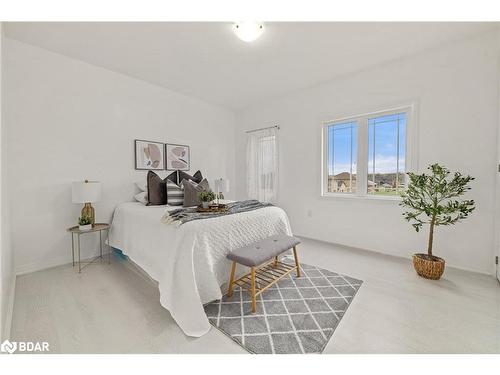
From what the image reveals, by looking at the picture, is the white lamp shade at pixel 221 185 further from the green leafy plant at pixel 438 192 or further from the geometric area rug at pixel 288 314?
the green leafy plant at pixel 438 192

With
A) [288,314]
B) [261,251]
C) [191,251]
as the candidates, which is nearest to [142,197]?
[191,251]

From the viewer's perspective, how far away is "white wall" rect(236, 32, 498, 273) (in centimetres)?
225

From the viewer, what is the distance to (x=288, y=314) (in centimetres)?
164

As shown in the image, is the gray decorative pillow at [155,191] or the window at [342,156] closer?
the gray decorative pillow at [155,191]

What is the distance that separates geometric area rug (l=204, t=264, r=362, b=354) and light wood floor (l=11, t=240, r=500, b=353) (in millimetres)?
78

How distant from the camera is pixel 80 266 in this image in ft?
8.23

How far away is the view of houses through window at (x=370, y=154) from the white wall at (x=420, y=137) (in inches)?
7.2

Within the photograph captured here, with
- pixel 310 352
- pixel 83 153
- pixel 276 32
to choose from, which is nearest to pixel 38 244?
pixel 83 153

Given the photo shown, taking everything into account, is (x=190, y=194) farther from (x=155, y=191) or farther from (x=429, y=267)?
(x=429, y=267)

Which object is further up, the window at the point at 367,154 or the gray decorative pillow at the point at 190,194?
the window at the point at 367,154

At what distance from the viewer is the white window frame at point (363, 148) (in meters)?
2.71

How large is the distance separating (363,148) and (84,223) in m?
3.84

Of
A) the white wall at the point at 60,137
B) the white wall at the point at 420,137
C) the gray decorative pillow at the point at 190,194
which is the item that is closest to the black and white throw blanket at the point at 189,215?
the gray decorative pillow at the point at 190,194

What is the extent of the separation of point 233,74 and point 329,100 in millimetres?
1545
